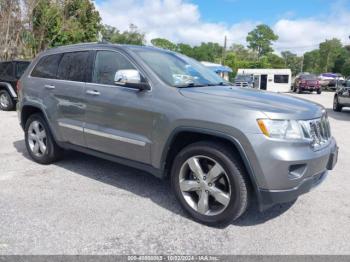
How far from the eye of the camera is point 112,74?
429cm

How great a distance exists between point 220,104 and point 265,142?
1.87 feet

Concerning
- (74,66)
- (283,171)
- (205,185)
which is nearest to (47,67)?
(74,66)

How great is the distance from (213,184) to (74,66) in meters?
2.62

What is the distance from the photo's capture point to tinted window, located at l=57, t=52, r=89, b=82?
4641 mm

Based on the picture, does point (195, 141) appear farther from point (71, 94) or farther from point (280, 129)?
point (71, 94)

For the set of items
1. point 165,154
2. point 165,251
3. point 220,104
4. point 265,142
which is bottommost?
point 165,251

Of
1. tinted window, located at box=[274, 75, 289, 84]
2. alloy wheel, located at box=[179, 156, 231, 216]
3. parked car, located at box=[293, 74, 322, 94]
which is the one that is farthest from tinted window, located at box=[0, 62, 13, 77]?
tinted window, located at box=[274, 75, 289, 84]

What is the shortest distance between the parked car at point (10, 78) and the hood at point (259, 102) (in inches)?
365

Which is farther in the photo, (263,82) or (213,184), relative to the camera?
(263,82)

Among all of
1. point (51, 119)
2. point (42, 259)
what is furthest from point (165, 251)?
point (51, 119)

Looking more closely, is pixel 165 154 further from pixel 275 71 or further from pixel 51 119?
pixel 275 71

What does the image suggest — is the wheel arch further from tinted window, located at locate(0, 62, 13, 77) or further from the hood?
tinted window, located at locate(0, 62, 13, 77)

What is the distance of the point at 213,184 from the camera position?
3451 millimetres

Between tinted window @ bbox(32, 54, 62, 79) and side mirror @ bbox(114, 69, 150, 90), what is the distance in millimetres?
1671
